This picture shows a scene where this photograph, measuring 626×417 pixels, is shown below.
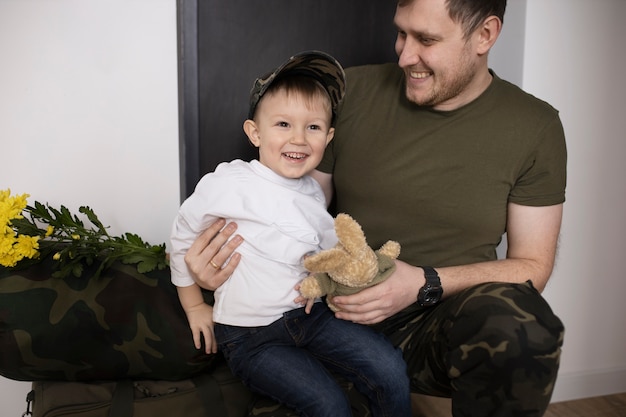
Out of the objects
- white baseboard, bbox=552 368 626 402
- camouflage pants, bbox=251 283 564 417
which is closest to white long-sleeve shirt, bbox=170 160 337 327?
camouflage pants, bbox=251 283 564 417

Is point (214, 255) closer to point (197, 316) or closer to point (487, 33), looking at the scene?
point (197, 316)

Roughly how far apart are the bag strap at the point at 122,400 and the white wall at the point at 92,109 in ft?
2.06

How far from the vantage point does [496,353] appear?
121cm

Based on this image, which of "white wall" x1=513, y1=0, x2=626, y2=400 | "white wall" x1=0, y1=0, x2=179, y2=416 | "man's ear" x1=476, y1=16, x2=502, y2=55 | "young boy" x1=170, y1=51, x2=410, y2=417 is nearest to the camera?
"young boy" x1=170, y1=51, x2=410, y2=417

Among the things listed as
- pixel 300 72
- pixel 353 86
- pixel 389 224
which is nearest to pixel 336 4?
pixel 353 86

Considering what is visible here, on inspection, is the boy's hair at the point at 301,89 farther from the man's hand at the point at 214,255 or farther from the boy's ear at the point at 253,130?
the man's hand at the point at 214,255

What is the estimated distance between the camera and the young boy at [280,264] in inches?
52.4

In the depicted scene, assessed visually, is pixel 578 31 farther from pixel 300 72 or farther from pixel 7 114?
pixel 7 114

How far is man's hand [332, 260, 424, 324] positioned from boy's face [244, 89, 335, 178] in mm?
306

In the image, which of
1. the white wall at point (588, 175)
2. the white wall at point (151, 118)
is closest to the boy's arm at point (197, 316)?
the white wall at point (151, 118)

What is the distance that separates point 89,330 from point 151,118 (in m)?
0.74

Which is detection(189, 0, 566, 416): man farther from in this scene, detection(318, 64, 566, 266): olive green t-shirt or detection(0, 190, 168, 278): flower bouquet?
detection(0, 190, 168, 278): flower bouquet

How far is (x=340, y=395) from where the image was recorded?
1.28 m

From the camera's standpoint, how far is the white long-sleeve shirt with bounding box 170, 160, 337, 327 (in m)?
1.33
